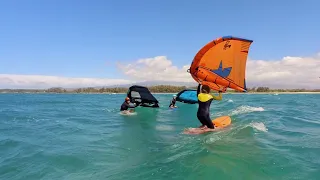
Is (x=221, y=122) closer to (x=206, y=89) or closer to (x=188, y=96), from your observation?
(x=206, y=89)

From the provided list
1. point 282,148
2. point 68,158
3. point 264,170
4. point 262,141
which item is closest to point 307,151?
point 282,148

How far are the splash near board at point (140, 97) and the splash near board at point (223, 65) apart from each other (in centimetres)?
1306

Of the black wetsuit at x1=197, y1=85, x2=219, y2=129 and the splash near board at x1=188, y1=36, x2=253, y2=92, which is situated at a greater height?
the splash near board at x1=188, y1=36, x2=253, y2=92

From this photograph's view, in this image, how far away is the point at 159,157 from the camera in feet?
26.8

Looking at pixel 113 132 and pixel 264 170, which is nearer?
pixel 264 170

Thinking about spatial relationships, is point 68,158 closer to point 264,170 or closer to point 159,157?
point 159,157

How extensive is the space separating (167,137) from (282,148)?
443cm

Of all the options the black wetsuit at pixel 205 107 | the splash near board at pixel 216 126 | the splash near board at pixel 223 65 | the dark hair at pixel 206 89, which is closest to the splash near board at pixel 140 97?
the splash near board at pixel 216 126

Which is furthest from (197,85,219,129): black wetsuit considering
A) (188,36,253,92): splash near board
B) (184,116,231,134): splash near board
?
(188,36,253,92): splash near board

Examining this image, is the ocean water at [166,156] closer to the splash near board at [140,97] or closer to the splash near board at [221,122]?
the splash near board at [221,122]

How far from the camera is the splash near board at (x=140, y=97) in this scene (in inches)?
1021

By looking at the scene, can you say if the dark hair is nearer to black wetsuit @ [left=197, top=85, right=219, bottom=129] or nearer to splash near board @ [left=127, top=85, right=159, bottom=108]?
black wetsuit @ [left=197, top=85, right=219, bottom=129]

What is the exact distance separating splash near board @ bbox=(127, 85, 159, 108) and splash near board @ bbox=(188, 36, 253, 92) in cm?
1306

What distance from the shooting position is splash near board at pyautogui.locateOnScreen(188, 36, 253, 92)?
42.8 ft
